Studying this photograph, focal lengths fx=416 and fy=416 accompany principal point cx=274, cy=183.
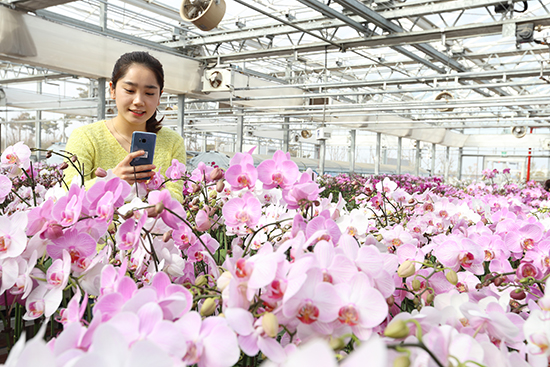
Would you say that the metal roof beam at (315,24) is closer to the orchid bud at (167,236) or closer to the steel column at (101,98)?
the steel column at (101,98)

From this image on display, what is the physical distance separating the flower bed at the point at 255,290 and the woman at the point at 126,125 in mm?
673

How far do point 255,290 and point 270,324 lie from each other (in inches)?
1.6

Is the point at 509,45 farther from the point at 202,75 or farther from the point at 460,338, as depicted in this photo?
the point at 460,338

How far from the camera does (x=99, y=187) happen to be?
0.53 meters

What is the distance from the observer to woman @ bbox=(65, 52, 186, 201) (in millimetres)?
1367

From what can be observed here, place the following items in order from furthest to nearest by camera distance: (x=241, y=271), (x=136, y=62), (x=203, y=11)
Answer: (x=203, y=11) → (x=136, y=62) → (x=241, y=271)

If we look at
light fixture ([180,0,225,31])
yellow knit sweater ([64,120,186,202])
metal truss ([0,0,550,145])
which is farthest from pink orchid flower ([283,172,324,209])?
metal truss ([0,0,550,145])

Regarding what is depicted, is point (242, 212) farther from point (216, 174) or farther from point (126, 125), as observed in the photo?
point (126, 125)

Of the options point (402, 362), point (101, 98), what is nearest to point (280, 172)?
point (402, 362)

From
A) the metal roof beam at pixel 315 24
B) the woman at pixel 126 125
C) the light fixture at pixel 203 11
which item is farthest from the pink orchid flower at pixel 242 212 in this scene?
the metal roof beam at pixel 315 24

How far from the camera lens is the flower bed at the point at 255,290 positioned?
0.30 m

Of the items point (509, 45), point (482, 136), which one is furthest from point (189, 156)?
point (482, 136)

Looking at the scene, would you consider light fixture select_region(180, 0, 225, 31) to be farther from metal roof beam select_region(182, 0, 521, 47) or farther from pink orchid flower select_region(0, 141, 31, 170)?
pink orchid flower select_region(0, 141, 31, 170)

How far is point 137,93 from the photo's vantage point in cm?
138
